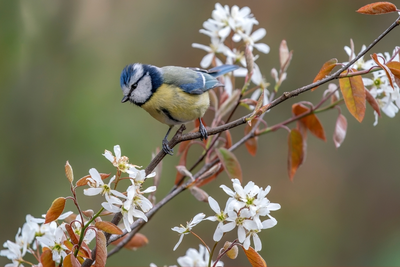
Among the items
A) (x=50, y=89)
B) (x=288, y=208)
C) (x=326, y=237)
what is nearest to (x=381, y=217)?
(x=326, y=237)

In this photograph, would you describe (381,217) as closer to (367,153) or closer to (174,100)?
(367,153)

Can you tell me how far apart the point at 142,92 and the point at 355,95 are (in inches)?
32.4

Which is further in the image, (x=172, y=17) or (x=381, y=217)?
(x=172, y=17)

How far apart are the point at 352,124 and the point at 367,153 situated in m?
0.22

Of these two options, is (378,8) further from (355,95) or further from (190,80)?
(190,80)

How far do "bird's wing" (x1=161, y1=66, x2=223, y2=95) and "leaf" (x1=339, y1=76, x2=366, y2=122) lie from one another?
2.05 ft

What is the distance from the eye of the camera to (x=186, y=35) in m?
2.88

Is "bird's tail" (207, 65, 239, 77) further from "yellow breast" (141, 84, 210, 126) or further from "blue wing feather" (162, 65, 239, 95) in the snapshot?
"yellow breast" (141, 84, 210, 126)

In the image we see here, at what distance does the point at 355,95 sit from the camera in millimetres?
935

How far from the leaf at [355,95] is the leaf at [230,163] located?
0.33 meters

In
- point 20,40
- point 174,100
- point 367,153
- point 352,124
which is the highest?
point 20,40

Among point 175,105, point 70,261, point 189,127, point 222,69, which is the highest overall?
point 222,69

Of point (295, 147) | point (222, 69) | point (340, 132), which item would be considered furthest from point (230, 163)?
point (222, 69)

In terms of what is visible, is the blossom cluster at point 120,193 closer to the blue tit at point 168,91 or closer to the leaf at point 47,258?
the leaf at point 47,258
